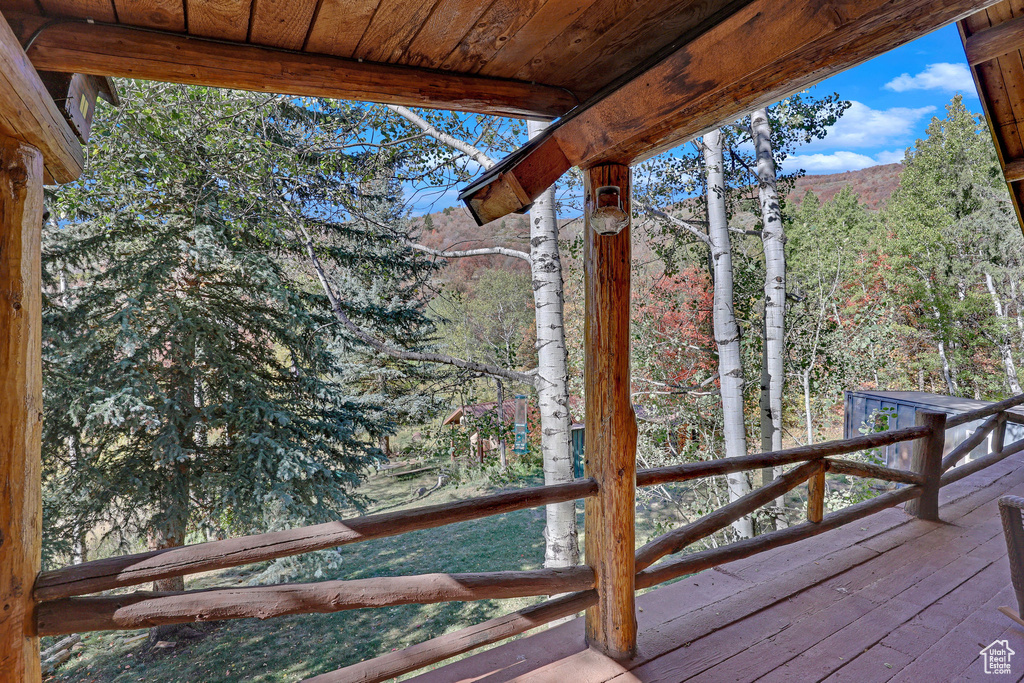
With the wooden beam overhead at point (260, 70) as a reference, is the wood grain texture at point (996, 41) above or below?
above

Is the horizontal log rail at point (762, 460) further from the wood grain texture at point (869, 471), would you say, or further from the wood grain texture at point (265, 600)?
the wood grain texture at point (265, 600)

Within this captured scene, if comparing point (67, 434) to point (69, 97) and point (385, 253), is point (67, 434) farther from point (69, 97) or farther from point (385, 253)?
point (69, 97)

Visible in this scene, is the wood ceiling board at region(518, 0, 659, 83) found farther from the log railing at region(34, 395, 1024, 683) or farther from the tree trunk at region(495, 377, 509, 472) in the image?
the tree trunk at region(495, 377, 509, 472)

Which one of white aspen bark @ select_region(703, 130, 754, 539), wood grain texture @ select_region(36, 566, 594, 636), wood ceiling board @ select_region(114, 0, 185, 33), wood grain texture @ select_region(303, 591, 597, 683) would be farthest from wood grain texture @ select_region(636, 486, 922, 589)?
wood ceiling board @ select_region(114, 0, 185, 33)

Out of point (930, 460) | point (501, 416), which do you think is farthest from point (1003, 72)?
point (501, 416)

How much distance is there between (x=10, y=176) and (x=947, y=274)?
58.0 feet

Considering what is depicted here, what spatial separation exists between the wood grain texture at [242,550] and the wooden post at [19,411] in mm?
93

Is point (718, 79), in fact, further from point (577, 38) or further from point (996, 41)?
point (996, 41)

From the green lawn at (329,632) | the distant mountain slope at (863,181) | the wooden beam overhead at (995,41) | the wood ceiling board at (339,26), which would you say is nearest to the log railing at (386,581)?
the wood ceiling board at (339,26)

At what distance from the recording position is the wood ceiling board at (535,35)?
1298 mm

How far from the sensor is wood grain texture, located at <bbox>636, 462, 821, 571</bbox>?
2.00 meters

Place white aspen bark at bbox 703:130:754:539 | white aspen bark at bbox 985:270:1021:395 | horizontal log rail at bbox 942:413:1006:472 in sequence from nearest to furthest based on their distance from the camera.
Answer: horizontal log rail at bbox 942:413:1006:472
white aspen bark at bbox 703:130:754:539
white aspen bark at bbox 985:270:1021:395

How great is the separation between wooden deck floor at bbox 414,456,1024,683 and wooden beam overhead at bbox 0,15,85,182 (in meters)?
1.94

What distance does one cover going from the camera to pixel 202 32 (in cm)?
131
